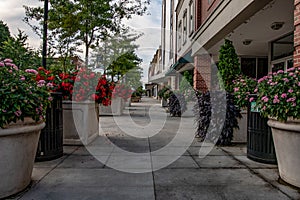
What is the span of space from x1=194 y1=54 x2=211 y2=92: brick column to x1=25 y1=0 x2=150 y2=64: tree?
3834mm

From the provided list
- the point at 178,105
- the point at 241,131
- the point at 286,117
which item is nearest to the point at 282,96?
the point at 286,117

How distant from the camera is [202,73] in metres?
11.0

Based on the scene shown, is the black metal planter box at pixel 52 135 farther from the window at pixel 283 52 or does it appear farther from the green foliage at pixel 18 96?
the window at pixel 283 52

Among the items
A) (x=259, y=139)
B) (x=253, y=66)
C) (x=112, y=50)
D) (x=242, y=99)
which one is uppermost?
(x=112, y=50)

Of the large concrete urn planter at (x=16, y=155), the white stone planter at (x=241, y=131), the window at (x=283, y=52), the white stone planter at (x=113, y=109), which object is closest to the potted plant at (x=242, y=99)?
the white stone planter at (x=241, y=131)

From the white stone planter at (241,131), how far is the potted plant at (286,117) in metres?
2.46

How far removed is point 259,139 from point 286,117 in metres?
1.23

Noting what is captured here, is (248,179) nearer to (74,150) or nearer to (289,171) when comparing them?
(289,171)

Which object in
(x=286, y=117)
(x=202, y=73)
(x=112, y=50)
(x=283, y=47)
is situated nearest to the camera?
(x=286, y=117)

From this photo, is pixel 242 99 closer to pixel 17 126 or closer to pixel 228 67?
pixel 228 67

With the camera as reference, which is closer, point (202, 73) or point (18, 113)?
point (18, 113)

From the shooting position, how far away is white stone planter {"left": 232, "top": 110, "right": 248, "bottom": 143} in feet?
18.5

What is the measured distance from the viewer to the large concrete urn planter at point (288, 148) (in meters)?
2.79

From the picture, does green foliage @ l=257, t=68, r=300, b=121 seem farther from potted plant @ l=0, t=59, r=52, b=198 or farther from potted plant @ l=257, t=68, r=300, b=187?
potted plant @ l=0, t=59, r=52, b=198
